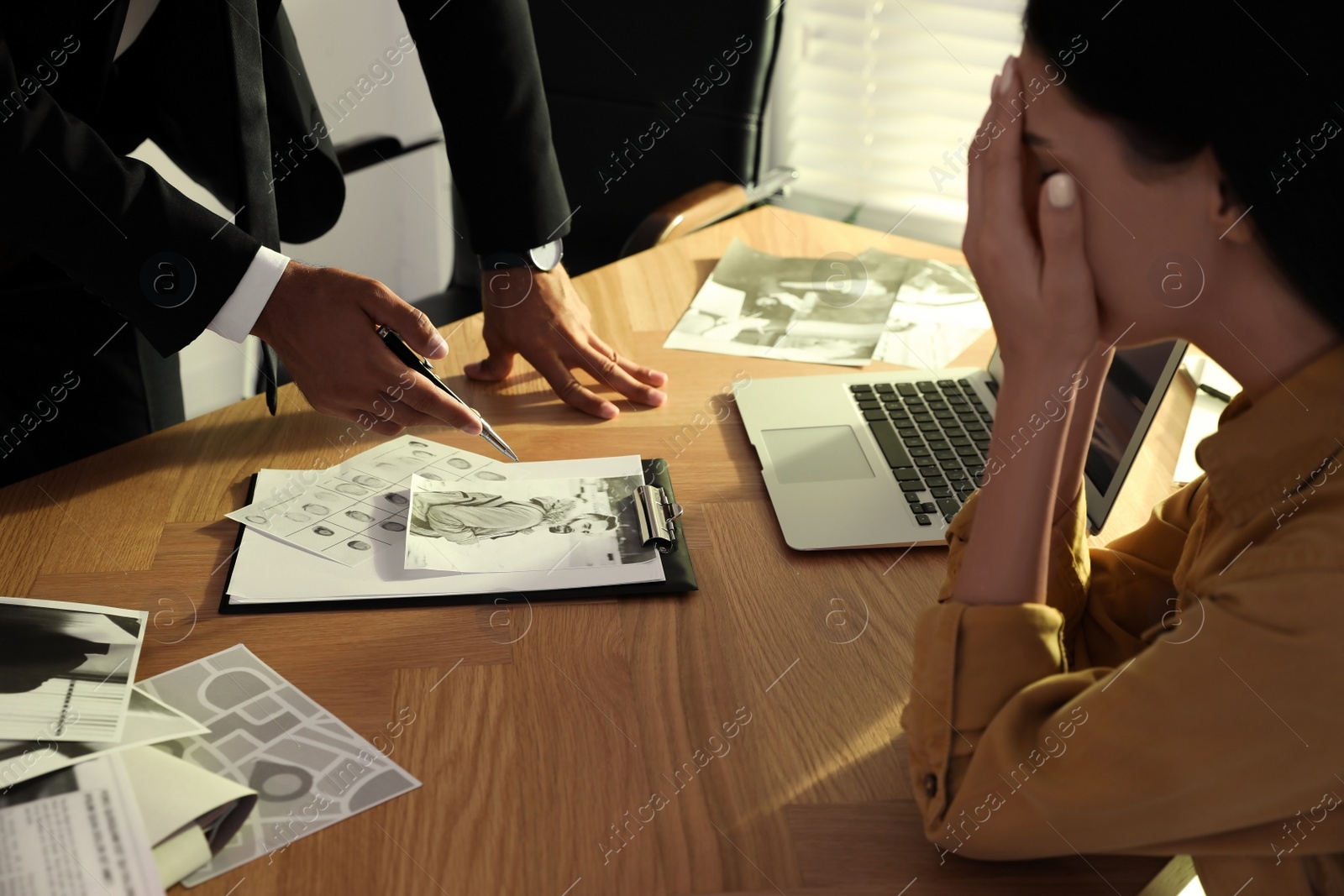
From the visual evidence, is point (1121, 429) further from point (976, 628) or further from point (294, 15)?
point (294, 15)

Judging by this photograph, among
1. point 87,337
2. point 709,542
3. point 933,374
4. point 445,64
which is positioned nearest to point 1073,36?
point 709,542

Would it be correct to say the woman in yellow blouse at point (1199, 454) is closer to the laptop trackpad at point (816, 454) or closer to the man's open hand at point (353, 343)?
the laptop trackpad at point (816, 454)

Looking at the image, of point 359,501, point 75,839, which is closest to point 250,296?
point 359,501

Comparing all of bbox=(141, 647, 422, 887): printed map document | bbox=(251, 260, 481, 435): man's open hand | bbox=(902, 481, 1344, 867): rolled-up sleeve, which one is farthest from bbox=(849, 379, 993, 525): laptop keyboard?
bbox=(141, 647, 422, 887): printed map document

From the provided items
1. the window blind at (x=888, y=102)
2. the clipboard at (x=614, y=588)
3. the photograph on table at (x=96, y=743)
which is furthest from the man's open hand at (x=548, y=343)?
the window blind at (x=888, y=102)

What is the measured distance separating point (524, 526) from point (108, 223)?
0.49 metres

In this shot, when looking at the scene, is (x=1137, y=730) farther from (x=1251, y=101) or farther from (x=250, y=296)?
(x=250, y=296)

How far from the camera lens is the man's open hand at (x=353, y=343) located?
1068 mm

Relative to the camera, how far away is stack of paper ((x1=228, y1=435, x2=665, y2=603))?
98cm

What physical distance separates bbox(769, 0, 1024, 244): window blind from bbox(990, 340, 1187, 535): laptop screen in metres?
1.21

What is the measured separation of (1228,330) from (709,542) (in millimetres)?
518

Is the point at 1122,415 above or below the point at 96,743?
above

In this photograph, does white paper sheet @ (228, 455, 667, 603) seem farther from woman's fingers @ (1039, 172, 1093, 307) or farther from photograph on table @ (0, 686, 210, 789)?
woman's fingers @ (1039, 172, 1093, 307)

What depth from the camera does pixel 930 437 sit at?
4.05 feet
